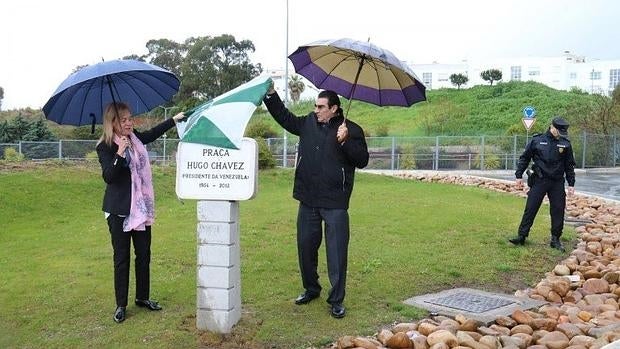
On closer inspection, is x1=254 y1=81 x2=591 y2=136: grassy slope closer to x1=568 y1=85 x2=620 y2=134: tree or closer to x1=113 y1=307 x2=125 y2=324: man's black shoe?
x1=568 y1=85 x2=620 y2=134: tree

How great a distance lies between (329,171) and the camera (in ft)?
18.2

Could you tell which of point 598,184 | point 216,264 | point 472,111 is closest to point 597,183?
point 598,184

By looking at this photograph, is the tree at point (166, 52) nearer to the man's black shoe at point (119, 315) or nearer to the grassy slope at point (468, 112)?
the grassy slope at point (468, 112)

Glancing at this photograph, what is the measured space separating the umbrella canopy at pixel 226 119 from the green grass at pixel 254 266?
1.49 meters

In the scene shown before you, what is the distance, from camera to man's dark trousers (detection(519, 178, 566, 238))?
359 inches

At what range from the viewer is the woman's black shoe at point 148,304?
5.79 meters

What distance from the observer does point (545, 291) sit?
7.00m

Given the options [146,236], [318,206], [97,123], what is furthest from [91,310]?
[318,206]

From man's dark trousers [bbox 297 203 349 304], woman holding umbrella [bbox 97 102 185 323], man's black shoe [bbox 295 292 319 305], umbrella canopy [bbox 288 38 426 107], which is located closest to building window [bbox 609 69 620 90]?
umbrella canopy [bbox 288 38 426 107]

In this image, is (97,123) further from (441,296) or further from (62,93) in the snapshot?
(441,296)

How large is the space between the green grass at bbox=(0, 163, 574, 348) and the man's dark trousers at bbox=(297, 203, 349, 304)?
0.32 metres

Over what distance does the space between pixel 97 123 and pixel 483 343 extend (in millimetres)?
3740

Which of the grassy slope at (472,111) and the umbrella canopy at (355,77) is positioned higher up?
the grassy slope at (472,111)

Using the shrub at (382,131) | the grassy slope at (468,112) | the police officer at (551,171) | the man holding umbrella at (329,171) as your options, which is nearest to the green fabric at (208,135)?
the man holding umbrella at (329,171)
